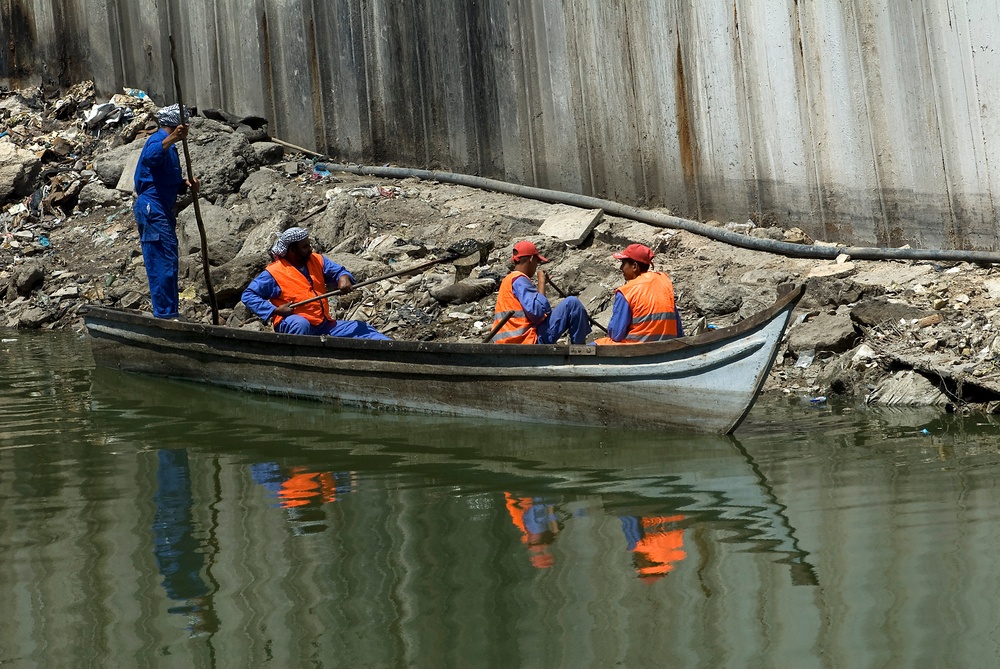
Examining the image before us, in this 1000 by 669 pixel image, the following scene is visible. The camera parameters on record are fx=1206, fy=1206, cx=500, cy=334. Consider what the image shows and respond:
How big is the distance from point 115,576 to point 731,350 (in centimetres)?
380

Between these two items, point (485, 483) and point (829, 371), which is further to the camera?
point (829, 371)

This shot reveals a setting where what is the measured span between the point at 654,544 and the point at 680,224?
6.31 meters

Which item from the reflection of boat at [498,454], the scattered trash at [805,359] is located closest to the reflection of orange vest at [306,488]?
the reflection of boat at [498,454]

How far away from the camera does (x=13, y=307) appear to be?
13.1m

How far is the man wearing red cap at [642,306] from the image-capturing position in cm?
786

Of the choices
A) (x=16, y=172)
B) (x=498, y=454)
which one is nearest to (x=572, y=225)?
(x=498, y=454)

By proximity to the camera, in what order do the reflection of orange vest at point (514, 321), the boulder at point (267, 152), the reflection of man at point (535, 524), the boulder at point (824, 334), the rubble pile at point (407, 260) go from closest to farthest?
the reflection of man at point (535, 524)
the reflection of orange vest at point (514, 321)
the rubble pile at point (407, 260)
the boulder at point (824, 334)
the boulder at point (267, 152)

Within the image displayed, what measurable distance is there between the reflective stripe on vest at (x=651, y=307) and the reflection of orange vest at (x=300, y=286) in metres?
2.99

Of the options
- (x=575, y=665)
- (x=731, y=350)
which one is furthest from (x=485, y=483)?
(x=575, y=665)

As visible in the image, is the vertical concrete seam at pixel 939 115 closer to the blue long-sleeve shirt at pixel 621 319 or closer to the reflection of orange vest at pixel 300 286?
the blue long-sleeve shirt at pixel 621 319

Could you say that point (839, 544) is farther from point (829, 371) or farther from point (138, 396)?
point (138, 396)

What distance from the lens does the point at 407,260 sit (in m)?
11.8

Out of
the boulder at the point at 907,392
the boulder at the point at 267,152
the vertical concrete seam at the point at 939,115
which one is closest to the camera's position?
the boulder at the point at 907,392

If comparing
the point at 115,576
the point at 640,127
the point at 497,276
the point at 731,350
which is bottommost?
the point at 115,576
